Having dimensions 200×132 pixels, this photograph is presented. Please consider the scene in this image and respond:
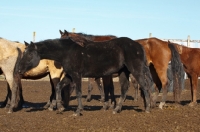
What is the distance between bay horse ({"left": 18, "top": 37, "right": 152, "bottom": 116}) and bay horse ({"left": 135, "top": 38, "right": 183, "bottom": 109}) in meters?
1.94

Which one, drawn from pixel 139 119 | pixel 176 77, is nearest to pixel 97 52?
pixel 139 119

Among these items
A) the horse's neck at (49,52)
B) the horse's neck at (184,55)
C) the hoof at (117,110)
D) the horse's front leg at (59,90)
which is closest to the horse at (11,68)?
the horse's neck at (49,52)

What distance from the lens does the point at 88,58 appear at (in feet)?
35.7

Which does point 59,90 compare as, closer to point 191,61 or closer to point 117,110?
point 117,110

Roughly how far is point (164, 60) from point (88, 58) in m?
3.08

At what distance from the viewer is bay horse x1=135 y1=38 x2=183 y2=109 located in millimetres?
12977

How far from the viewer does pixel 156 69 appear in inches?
513

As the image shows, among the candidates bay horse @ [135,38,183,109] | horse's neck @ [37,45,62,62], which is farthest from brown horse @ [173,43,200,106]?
horse's neck @ [37,45,62,62]

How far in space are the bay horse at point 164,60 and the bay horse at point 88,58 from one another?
1936 mm

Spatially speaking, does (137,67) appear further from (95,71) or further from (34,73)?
(34,73)

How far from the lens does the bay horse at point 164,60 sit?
1298 cm

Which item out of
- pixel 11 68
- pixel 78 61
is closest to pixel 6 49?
pixel 11 68

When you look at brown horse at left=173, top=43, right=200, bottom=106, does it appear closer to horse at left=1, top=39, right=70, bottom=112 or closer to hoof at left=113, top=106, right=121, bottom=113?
hoof at left=113, top=106, right=121, bottom=113

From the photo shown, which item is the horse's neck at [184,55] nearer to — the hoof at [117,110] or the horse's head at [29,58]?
the hoof at [117,110]
